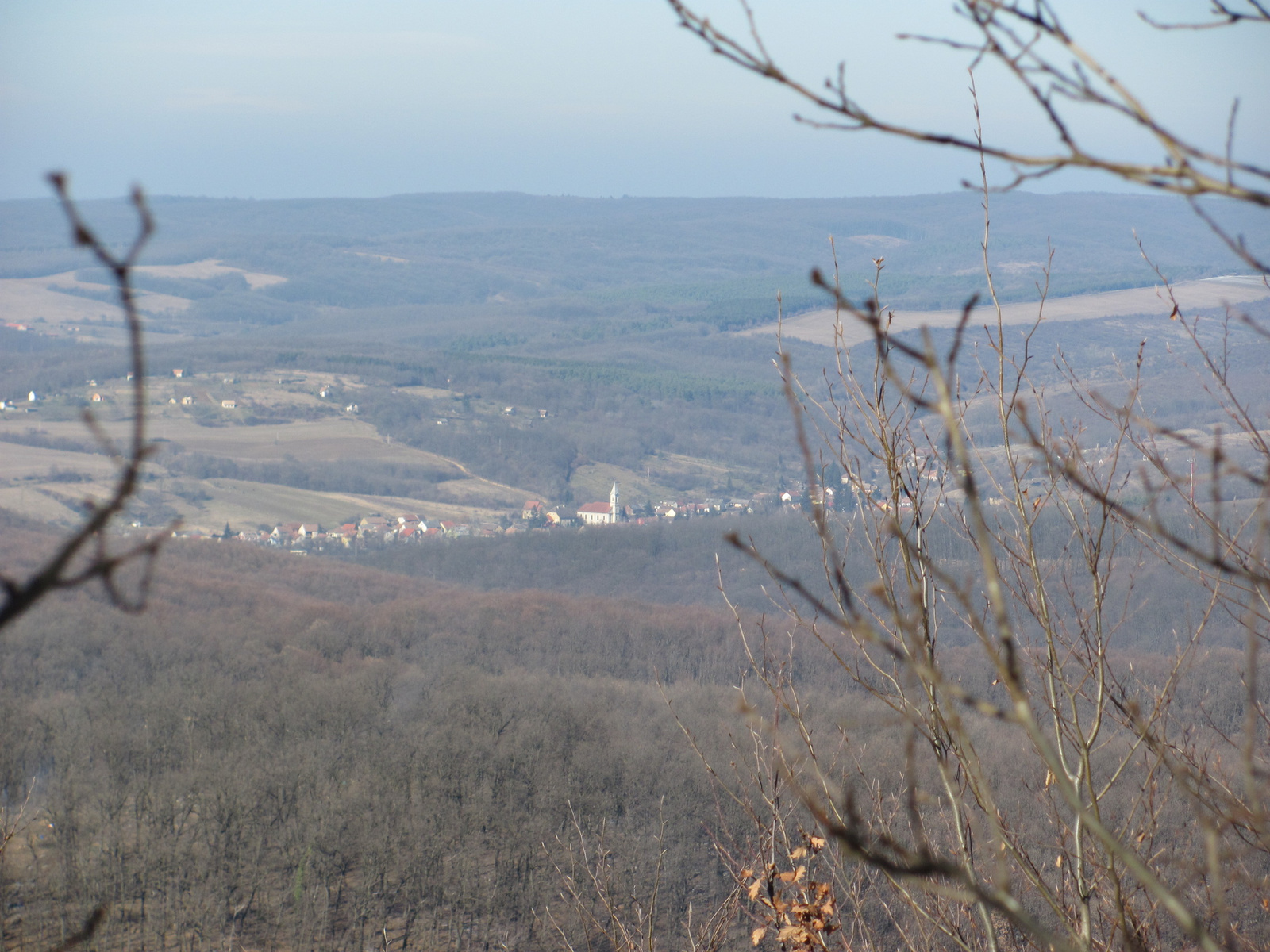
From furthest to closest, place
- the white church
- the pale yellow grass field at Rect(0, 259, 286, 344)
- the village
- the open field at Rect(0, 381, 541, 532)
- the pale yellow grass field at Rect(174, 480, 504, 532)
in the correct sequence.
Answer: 1. the pale yellow grass field at Rect(0, 259, 286, 344)
2. the white church
3. the pale yellow grass field at Rect(174, 480, 504, 532)
4. the village
5. the open field at Rect(0, 381, 541, 532)

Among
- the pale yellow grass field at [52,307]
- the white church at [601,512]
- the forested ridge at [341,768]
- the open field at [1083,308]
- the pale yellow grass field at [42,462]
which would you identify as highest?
the open field at [1083,308]

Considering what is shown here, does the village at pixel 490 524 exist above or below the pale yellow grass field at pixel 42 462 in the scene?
below

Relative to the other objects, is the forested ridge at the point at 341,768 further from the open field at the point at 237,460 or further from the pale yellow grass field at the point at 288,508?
the pale yellow grass field at the point at 288,508

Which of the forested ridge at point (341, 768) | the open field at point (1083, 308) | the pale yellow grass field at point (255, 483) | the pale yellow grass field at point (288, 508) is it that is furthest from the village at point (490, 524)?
the open field at point (1083, 308)

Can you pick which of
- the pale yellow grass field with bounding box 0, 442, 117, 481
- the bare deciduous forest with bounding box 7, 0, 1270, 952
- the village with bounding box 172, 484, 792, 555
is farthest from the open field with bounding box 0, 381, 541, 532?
the bare deciduous forest with bounding box 7, 0, 1270, 952

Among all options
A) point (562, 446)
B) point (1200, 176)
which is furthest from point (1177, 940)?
point (562, 446)

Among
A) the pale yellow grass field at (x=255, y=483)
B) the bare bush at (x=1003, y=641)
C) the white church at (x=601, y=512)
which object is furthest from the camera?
the white church at (x=601, y=512)

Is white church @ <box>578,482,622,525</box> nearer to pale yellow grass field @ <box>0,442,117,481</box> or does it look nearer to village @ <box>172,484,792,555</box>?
village @ <box>172,484,792,555</box>

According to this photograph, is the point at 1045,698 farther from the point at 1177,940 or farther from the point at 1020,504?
the point at 1177,940

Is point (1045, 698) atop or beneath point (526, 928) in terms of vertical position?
atop
